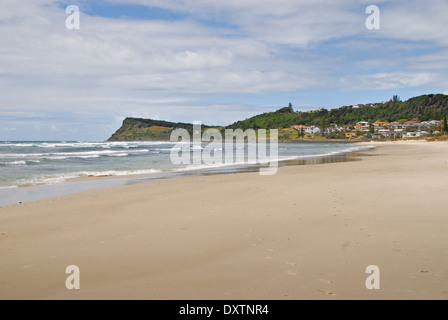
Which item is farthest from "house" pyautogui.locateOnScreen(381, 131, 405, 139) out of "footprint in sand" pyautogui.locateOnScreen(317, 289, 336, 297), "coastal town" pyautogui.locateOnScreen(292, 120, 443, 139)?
"footprint in sand" pyautogui.locateOnScreen(317, 289, 336, 297)

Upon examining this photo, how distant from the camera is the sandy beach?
3.96 metres

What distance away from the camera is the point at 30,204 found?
9.80m

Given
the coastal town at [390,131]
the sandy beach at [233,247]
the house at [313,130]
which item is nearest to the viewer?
the sandy beach at [233,247]

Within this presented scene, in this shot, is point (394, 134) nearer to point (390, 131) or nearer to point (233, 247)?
point (390, 131)

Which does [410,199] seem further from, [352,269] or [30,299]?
[30,299]

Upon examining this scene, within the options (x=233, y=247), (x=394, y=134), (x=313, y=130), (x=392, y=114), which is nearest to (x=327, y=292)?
(x=233, y=247)

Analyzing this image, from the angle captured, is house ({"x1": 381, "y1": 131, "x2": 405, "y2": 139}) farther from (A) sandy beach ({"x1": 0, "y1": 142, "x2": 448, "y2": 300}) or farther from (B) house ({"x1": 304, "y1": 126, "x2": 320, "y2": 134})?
(A) sandy beach ({"x1": 0, "y1": 142, "x2": 448, "y2": 300})

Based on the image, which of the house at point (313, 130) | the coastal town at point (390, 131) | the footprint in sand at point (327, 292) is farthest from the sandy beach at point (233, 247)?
the house at point (313, 130)

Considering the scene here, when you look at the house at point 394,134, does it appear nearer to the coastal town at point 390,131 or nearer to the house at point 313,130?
the coastal town at point 390,131

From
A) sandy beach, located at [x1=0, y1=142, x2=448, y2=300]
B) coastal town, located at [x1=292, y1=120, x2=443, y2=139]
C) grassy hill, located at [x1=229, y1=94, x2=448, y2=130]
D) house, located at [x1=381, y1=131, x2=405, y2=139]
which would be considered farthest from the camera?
grassy hill, located at [x1=229, y1=94, x2=448, y2=130]

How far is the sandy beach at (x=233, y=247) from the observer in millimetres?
3965

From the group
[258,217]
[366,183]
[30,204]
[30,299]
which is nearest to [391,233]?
[258,217]

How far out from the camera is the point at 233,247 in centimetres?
542

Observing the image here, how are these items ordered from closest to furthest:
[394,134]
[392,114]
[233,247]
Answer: [233,247]
[394,134]
[392,114]
